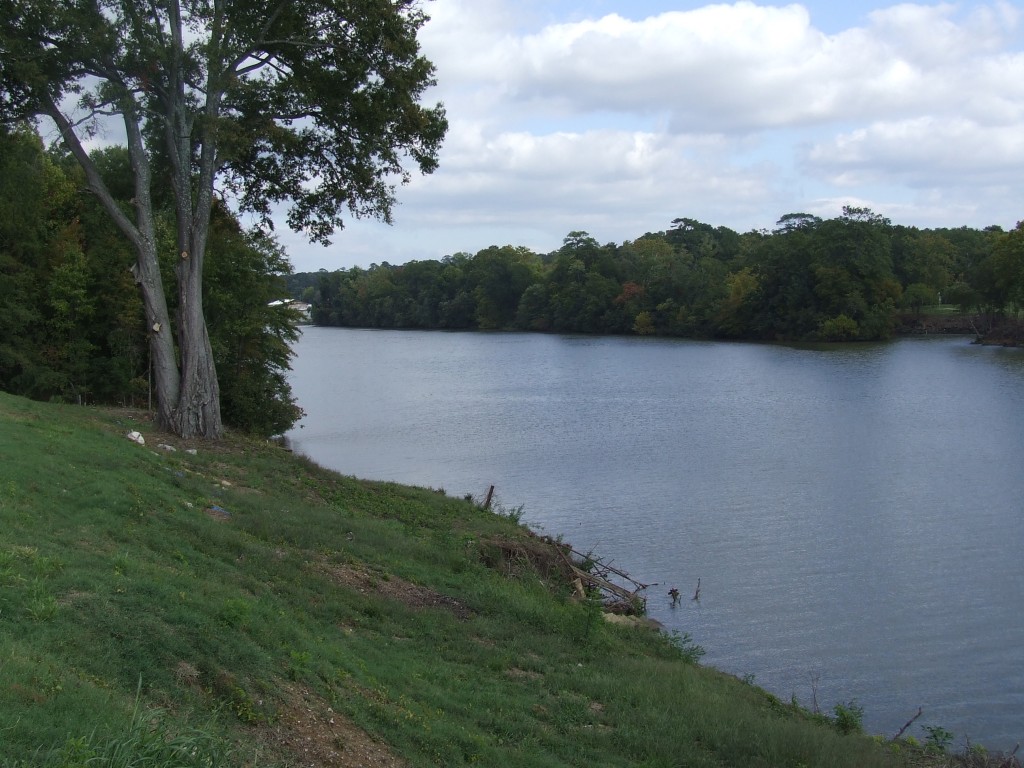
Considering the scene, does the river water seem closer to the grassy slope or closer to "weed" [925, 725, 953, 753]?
"weed" [925, 725, 953, 753]

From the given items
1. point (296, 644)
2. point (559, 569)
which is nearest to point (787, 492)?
point (559, 569)

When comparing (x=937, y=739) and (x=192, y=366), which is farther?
(x=192, y=366)

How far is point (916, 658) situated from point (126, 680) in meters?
13.8

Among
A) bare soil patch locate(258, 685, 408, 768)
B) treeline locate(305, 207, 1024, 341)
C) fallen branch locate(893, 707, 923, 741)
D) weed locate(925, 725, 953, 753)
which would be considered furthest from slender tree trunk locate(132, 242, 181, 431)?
treeline locate(305, 207, 1024, 341)

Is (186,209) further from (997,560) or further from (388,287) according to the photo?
(388,287)

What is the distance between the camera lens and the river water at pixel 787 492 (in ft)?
52.3

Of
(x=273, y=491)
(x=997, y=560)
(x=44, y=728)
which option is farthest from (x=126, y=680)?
(x=997, y=560)

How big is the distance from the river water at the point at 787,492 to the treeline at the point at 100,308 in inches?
→ 173

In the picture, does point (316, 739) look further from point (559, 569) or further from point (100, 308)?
point (100, 308)

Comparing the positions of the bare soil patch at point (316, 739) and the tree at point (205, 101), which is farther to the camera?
the tree at point (205, 101)

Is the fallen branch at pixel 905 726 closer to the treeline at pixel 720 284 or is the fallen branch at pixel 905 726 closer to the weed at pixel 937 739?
the weed at pixel 937 739

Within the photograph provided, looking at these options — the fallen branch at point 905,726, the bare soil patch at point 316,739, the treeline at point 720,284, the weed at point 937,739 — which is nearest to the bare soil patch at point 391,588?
the bare soil patch at point 316,739

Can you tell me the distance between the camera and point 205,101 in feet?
64.4

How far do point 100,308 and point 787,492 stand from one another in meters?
24.4
